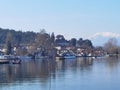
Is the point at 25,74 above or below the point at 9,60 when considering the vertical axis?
below

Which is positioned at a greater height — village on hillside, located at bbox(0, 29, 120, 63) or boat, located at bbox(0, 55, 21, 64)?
village on hillside, located at bbox(0, 29, 120, 63)

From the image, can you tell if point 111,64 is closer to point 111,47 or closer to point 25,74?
point 25,74

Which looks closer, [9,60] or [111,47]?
[9,60]

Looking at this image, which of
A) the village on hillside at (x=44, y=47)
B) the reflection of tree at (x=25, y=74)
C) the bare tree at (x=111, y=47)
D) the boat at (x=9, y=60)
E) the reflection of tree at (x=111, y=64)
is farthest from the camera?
the bare tree at (x=111, y=47)

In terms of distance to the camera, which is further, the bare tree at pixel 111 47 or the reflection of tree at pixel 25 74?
the bare tree at pixel 111 47

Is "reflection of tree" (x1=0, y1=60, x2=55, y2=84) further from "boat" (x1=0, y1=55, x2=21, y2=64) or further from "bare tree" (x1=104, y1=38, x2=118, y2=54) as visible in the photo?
"bare tree" (x1=104, y1=38, x2=118, y2=54)

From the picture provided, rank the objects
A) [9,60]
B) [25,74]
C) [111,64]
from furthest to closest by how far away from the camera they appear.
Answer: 1. [9,60]
2. [111,64]
3. [25,74]

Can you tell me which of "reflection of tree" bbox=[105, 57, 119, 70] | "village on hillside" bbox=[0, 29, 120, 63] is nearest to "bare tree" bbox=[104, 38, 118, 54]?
"village on hillside" bbox=[0, 29, 120, 63]

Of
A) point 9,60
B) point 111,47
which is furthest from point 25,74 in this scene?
point 111,47

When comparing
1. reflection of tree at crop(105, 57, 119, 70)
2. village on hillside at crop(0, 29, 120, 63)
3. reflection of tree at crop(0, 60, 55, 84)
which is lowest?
reflection of tree at crop(0, 60, 55, 84)

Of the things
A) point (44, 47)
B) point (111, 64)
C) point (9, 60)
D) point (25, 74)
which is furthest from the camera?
point (44, 47)

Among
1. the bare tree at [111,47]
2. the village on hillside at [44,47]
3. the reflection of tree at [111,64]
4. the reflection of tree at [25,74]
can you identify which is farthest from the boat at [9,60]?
the bare tree at [111,47]

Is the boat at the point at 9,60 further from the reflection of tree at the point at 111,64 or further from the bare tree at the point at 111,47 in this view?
the bare tree at the point at 111,47

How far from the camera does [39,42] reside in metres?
70.6
